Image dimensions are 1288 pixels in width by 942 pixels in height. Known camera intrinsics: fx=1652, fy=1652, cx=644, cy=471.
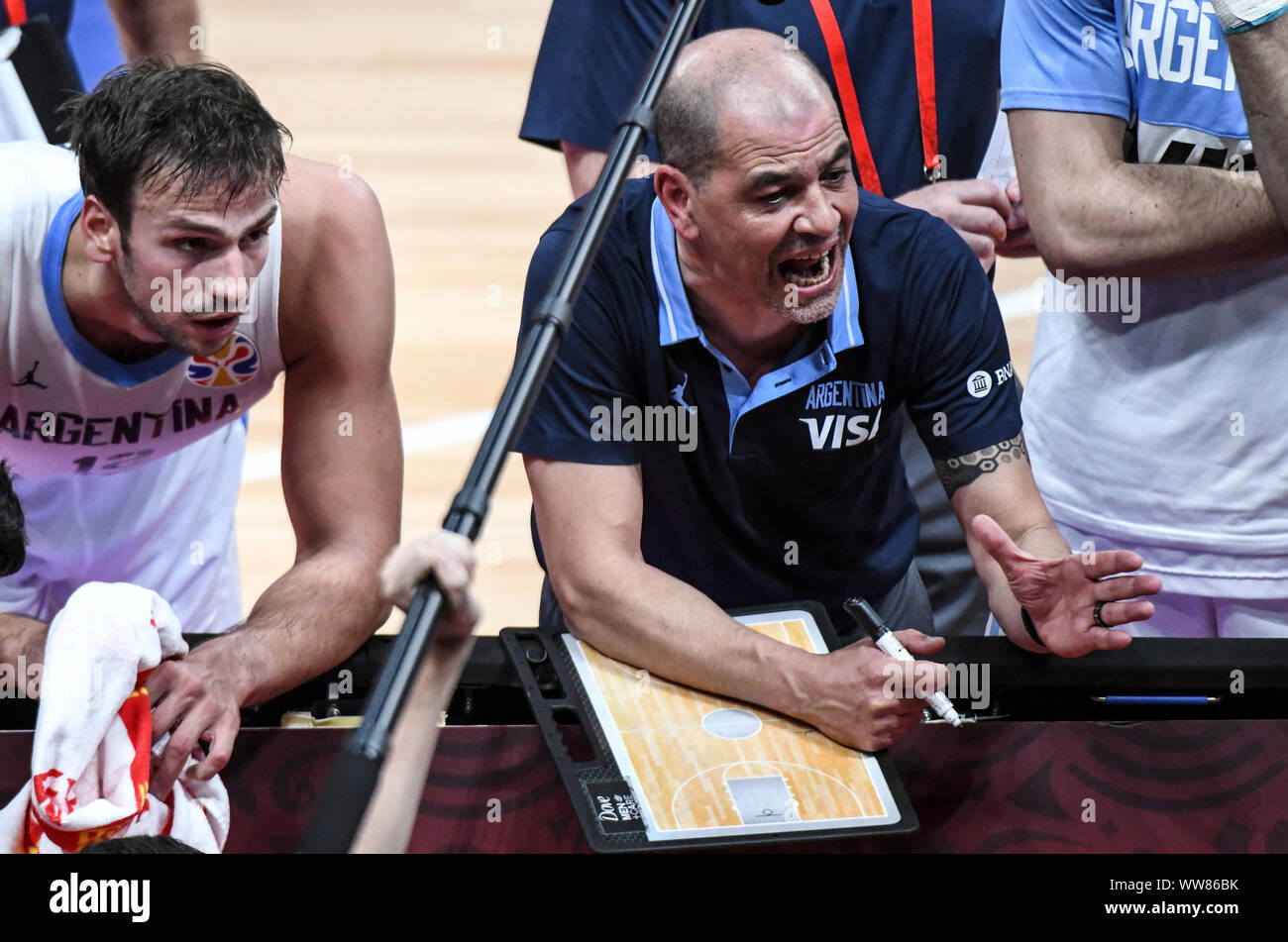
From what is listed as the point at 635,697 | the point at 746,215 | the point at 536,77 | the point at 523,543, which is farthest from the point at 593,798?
the point at 523,543

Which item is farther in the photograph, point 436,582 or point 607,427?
point 607,427

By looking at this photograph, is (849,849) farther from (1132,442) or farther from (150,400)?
(150,400)

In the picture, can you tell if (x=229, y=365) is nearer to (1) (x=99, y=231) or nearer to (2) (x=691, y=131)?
(1) (x=99, y=231)

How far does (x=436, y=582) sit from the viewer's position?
110 centimetres

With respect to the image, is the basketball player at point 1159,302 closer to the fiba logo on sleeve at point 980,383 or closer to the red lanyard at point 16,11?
the fiba logo on sleeve at point 980,383

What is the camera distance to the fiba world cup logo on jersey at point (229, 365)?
7.80 ft

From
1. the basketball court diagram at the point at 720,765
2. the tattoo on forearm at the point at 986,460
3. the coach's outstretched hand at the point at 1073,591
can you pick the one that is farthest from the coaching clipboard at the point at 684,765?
the tattoo on forearm at the point at 986,460

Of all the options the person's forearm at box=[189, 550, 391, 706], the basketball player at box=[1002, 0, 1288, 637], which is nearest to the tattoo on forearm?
the basketball player at box=[1002, 0, 1288, 637]

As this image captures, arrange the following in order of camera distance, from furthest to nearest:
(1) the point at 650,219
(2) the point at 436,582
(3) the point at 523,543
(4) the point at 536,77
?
(3) the point at 523,543, (4) the point at 536,77, (1) the point at 650,219, (2) the point at 436,582

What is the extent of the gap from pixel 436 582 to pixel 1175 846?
1.08 metres

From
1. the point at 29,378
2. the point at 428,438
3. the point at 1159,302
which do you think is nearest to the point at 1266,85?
the point at 1159,302

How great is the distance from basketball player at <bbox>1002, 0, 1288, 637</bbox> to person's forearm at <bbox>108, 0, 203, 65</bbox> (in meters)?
1.51

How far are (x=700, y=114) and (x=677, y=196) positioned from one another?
0.11m

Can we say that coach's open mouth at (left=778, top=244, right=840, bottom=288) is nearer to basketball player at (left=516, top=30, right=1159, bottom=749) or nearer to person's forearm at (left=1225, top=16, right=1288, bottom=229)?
basketball player at (left=516, top=30, right=1159, bottom=749)
